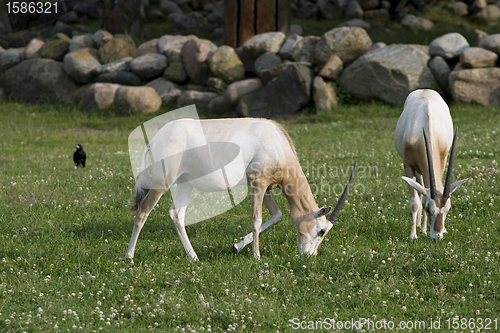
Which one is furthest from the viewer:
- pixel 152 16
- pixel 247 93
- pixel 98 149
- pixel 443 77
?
pixel 152 16

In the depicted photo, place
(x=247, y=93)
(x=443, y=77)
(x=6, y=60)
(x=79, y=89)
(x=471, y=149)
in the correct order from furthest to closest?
1. (x=6, y=60)
2. (x=79, y=89)
3. (x=247, y=93)
4. (x=443, y=77)
5. (x=471, y=149)

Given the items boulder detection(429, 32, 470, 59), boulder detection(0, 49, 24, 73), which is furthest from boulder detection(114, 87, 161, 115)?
boulder detection(429, 32, 470, 59)

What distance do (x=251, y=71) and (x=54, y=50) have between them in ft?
26.1

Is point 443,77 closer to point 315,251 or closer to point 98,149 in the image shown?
point 98,149

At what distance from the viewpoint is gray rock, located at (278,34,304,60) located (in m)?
19.3

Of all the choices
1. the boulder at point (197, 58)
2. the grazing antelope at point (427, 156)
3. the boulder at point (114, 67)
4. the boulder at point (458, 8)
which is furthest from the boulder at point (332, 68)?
the boulder at point (458, 8)

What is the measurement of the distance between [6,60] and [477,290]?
2121cm

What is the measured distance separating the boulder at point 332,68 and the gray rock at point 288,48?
166cm

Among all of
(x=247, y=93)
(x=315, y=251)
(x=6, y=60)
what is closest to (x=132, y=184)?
(x=315, y=251)

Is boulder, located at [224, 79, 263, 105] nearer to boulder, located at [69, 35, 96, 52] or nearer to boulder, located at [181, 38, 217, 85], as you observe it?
boulder, located at [181, 38, 217, 85]

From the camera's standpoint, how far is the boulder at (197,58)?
65.9 ft

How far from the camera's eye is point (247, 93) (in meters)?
18.8

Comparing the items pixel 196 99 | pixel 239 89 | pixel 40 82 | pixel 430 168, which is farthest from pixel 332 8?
pixel 430 168

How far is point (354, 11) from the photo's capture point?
29375 mm
